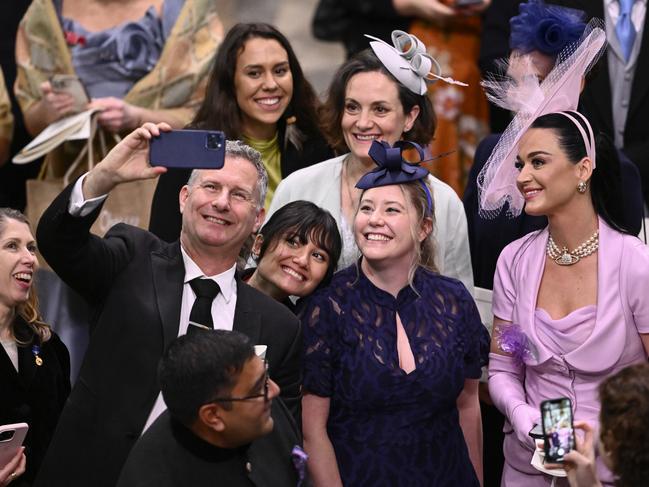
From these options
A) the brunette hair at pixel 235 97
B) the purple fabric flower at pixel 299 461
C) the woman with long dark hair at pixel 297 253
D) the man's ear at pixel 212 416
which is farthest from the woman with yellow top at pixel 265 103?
the man's ear at pixel 212 416

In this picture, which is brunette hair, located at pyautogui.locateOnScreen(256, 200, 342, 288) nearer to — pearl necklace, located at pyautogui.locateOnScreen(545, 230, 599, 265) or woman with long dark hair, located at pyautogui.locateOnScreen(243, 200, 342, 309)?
woman with long dark hair, located at pyautogui.locateOnScreen(243, 200, 342, 309)

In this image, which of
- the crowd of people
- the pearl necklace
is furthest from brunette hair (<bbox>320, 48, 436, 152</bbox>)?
the pearl necklace

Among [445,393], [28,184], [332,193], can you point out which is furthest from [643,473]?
[28,184]

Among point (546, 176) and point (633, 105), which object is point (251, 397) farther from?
point (633, 105)

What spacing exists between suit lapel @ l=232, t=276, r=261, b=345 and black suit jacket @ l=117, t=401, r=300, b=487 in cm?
45

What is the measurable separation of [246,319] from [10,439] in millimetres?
831

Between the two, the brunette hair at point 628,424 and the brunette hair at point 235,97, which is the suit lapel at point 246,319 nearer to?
the brunette hair at point 628,424

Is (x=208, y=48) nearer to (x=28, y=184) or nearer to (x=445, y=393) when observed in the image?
(x=28, y=184)

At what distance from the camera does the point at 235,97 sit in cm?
552

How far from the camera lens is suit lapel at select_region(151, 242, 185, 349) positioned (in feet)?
13.1

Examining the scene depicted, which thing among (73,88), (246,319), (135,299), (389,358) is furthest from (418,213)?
(73,88)

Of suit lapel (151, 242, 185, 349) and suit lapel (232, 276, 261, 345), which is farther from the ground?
suit lapel (151, 242, 185, 349)

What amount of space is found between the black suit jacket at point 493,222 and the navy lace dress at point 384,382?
2.38 feet

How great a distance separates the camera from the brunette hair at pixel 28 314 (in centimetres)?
463
